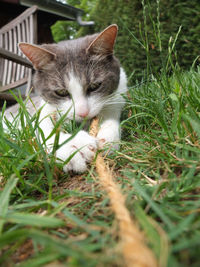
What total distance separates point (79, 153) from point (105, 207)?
18.5 inches

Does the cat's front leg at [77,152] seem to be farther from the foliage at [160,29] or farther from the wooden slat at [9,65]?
the wooden slat at [9,65]

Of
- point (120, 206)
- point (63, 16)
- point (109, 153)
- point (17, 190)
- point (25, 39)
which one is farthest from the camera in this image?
point (63, 16)

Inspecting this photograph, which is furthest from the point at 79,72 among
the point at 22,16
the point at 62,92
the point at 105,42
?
the point at 22,16

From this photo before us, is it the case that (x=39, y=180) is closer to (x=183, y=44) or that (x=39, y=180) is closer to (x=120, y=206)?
(x=120, y=206)

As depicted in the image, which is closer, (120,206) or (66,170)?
(120,206)

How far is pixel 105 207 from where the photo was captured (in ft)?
2.24

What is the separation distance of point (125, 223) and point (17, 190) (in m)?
0.54

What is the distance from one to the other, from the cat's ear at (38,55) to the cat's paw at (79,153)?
35.7 inches

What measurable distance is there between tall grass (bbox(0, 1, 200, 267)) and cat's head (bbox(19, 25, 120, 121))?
0.61 meters

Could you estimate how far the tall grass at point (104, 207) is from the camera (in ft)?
1.35

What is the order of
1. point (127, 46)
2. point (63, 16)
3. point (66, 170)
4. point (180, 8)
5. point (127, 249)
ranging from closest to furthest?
point (127, 249)
point (66, 170)
point (180, 8)
point (127, 46)
point (63, 16)

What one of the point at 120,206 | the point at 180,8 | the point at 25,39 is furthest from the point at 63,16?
the point at 120,206

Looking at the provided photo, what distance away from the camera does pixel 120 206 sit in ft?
1.66

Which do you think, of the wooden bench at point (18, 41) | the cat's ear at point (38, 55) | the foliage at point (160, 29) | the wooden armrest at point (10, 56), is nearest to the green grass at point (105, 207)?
the cat's ear at point (38, 55)
